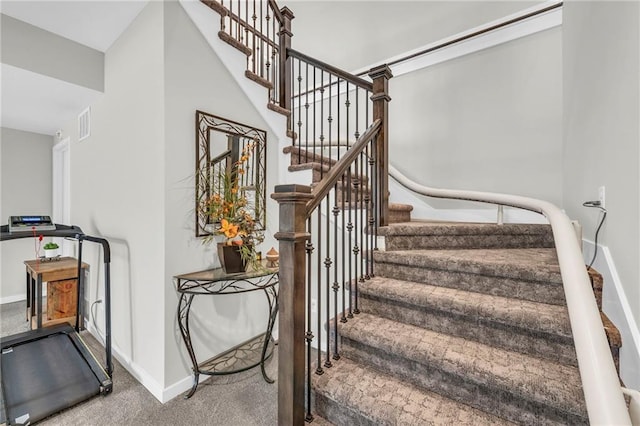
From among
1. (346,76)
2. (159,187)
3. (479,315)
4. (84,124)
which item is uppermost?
(346,76)

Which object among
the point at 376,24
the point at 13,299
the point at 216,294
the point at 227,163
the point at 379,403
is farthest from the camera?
the point at 13,299

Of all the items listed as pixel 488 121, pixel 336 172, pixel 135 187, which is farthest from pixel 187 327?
pixel 488 121

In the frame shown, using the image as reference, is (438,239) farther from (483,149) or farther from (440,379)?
(483,149)

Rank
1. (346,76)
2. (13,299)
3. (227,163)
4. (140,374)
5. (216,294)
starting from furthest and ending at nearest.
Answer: (13,299) < (346,76) < (227,163) < (140,374) < (216,294)

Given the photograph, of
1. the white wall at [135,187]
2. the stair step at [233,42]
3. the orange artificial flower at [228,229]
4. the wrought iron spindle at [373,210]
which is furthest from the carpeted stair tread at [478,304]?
the stair step at [233,42]

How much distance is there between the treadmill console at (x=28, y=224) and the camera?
218cm

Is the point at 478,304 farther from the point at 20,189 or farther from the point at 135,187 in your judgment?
the point at 20,189

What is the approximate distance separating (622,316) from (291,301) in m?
1.28

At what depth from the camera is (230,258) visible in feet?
6.69

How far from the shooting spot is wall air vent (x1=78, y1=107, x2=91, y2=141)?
2.85m

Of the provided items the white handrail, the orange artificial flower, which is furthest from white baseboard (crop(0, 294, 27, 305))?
the white handrail

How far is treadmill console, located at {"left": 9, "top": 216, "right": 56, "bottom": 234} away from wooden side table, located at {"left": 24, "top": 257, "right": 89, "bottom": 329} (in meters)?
0.61

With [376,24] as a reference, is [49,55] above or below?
below

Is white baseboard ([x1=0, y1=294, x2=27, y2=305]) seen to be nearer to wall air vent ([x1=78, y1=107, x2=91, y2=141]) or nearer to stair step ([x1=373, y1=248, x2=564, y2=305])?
wall air vent ([x1=78, y1=107, x2=91, y2=141])
